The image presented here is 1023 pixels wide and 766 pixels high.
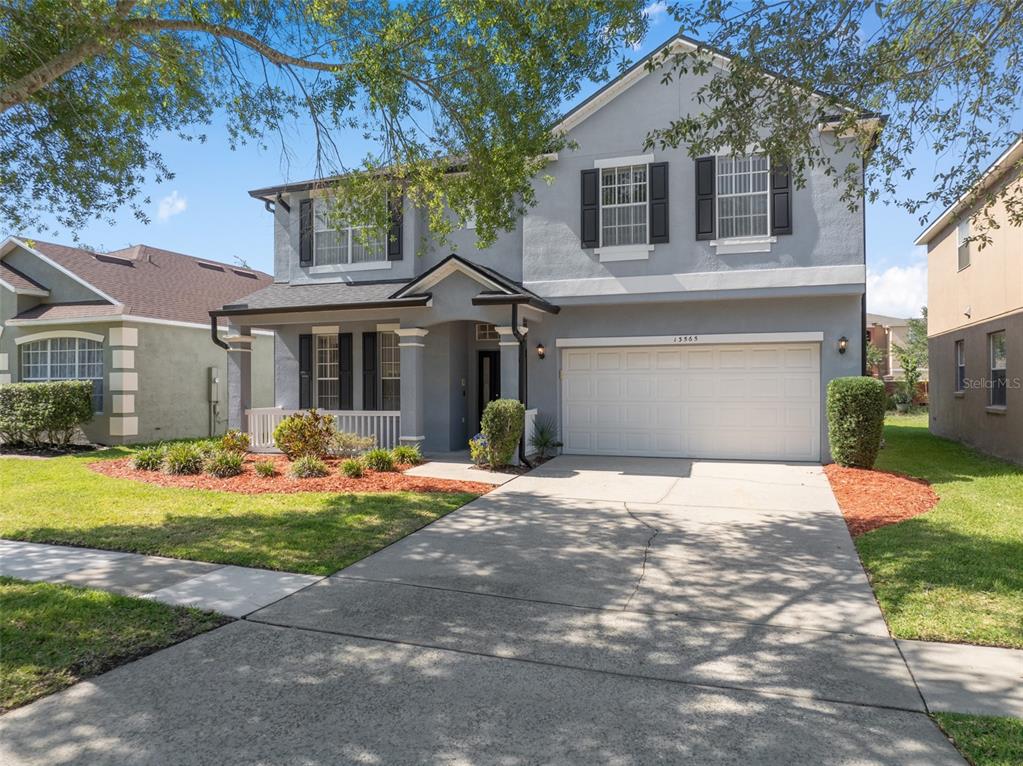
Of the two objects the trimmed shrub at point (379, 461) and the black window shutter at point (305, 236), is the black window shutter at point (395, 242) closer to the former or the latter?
the black window shutter at point (305, 236)

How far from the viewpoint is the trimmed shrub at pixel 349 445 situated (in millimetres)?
12766

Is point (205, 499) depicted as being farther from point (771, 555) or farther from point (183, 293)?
point (183, 293)

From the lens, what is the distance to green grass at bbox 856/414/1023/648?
15.0 feet

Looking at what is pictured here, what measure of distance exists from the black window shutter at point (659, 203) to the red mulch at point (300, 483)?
6228 millimetres

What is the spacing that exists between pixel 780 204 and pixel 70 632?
12.2 meters

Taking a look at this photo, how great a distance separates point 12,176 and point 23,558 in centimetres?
508

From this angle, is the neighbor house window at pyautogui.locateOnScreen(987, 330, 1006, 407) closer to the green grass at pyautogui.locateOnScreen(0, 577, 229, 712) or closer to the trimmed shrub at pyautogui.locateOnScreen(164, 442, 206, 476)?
the green grass at pyautogui.locateOnScreen(0, 577, 229, 712)

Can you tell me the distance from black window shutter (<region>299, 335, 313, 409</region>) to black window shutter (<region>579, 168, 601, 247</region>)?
23.2ft

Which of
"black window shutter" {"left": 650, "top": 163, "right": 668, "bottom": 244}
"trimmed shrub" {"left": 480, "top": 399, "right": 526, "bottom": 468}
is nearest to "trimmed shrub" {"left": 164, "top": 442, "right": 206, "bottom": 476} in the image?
"trimmed shrub" {"left": 480, "top": 399, "right": 526, "bottom": 468}

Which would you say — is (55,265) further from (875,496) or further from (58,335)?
(875,496)

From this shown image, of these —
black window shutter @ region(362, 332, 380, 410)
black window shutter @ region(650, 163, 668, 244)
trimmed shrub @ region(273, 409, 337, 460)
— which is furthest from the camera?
black window shutter @ region(362, 332, 380, 410)

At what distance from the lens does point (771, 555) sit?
639 centimetres

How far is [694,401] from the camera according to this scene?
12.9 metres

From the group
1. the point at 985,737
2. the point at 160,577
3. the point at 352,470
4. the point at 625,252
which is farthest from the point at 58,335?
the point at 985,737
